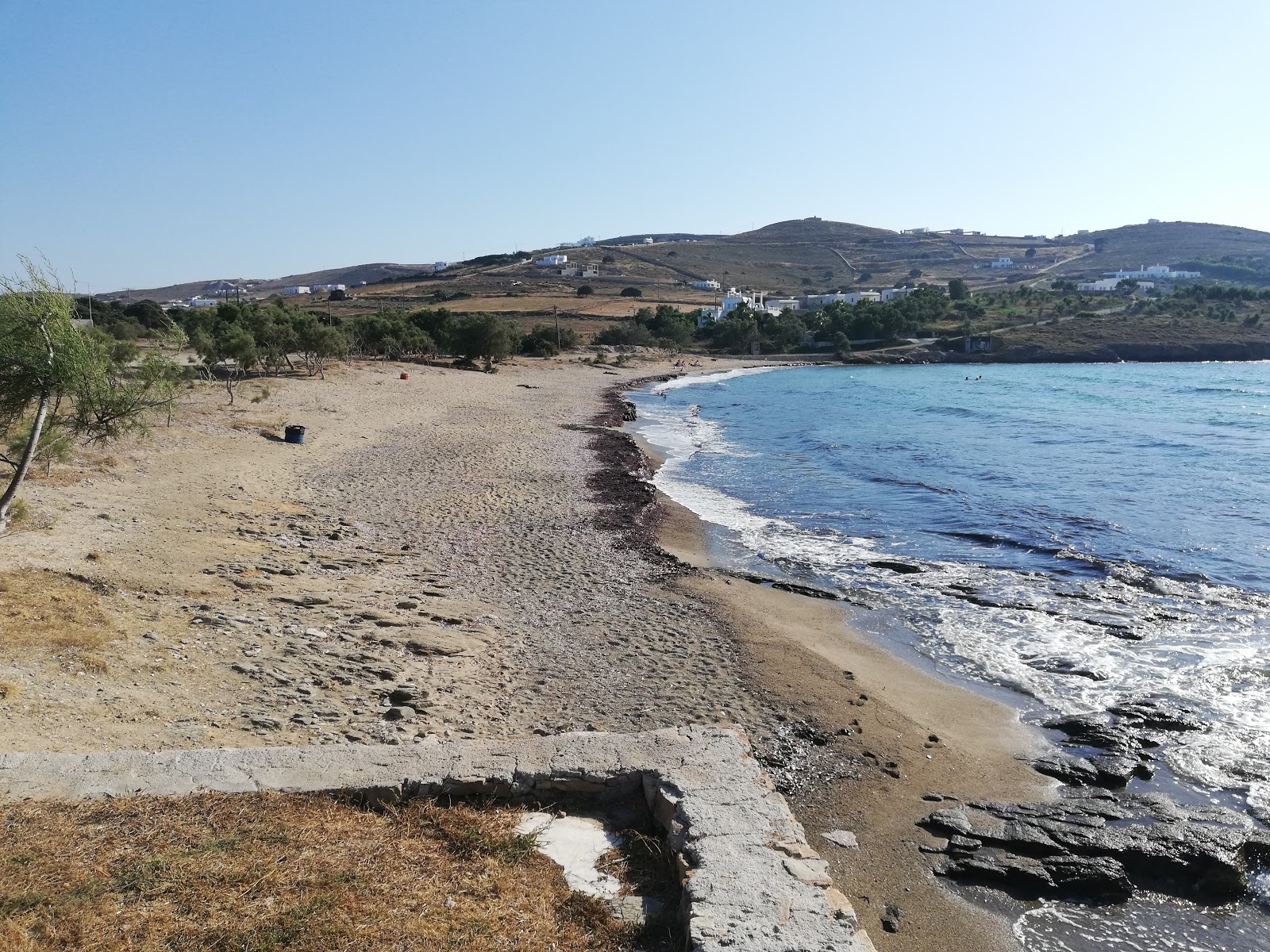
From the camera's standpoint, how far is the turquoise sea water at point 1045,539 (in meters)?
11.0

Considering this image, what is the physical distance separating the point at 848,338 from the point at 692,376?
1533 inches

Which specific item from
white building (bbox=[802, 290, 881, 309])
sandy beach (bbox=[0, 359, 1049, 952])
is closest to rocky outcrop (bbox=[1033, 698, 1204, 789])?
sandy beach (bbox=[0, 359, 1049, 952])

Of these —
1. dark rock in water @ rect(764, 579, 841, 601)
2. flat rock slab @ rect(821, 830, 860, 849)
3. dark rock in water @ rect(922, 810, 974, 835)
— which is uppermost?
flat rock slab @ rect(821, 830, 860, 849)

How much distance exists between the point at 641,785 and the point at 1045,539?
607 inches

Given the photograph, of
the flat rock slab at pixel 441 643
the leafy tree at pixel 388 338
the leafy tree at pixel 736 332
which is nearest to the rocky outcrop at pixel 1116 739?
the flat rock slab at pixel 441 643

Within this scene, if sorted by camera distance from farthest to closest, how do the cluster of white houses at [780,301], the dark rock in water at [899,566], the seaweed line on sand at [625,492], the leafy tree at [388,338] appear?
the cluster of white houses at [780,301], the leafy tree at [388,338], the seaweed line on sand at [625,492], the dark rock in water at [899,566]

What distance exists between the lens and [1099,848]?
7.43 m

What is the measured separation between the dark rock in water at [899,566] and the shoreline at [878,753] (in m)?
3.12

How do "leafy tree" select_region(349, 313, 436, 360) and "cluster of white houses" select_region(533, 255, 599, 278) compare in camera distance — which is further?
"cluster of white houses" select_region(533, 255, 599, 278)

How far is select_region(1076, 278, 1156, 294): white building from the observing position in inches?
5912

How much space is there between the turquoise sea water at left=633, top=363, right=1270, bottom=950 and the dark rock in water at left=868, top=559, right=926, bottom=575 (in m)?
0.08

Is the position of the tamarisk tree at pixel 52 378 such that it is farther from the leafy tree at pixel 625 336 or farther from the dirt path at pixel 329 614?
the leafy tree at pixel 625 336

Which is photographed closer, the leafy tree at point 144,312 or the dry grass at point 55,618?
the dry grass at point 55,618

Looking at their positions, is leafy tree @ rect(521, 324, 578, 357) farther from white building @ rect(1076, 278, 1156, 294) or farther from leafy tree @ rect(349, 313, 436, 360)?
white building @ rect(1076, 278, 1156, 294)
